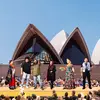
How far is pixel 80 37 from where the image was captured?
3148 cm

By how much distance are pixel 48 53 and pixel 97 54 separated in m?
12.1

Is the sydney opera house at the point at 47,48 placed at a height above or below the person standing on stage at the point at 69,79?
above

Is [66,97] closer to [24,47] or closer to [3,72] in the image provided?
[3,72]

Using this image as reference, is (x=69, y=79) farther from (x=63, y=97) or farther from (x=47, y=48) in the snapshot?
(x=47, y=48)

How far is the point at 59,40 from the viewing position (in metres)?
36.4

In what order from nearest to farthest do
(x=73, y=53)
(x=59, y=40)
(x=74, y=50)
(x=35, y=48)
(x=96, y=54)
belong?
(x=35, y=48) < (x=73, y=53) < (x=74, y=50) < (x=59, y=40) < (x=96, y=54)

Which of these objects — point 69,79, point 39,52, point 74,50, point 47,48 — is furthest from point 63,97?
point 74,50

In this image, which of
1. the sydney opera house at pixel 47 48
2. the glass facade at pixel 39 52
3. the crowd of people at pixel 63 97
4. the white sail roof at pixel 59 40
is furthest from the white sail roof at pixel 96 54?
the crowd of people at pixel 63 97

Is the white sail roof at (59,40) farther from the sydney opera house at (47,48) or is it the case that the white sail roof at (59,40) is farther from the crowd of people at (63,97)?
the crowd of people at (63,97)

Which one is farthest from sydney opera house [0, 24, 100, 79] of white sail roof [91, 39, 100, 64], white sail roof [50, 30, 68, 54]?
white sail roof [91, 39, 100, 64]

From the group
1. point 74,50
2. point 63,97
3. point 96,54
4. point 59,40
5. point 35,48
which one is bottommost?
point 63,97

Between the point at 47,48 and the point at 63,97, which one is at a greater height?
the point at 47,48

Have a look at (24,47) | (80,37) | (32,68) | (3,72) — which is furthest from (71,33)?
(32,68)

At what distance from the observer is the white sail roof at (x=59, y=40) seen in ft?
114
